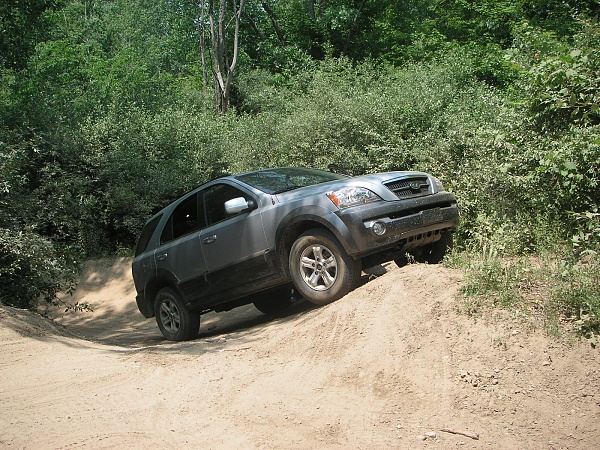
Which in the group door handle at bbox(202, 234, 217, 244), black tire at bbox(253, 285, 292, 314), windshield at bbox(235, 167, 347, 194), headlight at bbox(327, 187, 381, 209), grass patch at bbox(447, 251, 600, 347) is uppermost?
windshield at bbox(235, 167, 347, 194)

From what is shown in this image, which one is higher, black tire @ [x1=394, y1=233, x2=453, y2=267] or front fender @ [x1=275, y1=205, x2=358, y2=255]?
front fender @ [x1=275, y1=205, x2=358, y2=255]

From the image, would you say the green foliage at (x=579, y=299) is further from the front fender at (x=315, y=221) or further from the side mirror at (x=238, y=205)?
the side mirror at (x=238, y=205)

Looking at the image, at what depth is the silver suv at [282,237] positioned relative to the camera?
23.7 feet

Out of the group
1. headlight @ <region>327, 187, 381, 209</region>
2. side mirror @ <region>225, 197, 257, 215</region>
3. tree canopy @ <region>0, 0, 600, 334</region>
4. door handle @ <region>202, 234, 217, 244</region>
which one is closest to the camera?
headlight @ <region>327, 187, 381, 209</region>

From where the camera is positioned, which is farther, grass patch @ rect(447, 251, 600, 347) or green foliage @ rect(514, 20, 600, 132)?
green foliage @ rect(514, 20, 600, 132)

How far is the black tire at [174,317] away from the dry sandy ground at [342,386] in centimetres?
163

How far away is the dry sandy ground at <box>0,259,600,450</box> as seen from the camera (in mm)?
4762

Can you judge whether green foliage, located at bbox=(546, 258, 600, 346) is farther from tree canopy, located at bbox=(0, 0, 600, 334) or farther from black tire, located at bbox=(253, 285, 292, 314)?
black tire, located at bbox=(253, 285, 292, 314)

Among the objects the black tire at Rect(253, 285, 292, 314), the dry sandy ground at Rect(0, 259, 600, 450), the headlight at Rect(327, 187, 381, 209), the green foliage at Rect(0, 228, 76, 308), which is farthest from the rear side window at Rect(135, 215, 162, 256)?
the headlight at Rect(327, 187, 381, 209)

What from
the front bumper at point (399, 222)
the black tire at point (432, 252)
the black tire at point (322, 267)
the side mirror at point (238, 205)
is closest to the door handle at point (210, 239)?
the side mirror at point (238, 205)

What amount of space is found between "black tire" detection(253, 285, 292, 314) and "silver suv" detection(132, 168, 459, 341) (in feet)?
0.11

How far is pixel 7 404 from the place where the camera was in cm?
559

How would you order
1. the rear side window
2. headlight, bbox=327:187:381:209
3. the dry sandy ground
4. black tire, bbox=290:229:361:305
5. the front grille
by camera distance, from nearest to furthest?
the dry sandy ground → black tire, bbox=290:229:361:305 → headlight, bbox=327:187:381:209 → the front grille → the rear side window

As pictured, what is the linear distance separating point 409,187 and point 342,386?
9.29 feet
